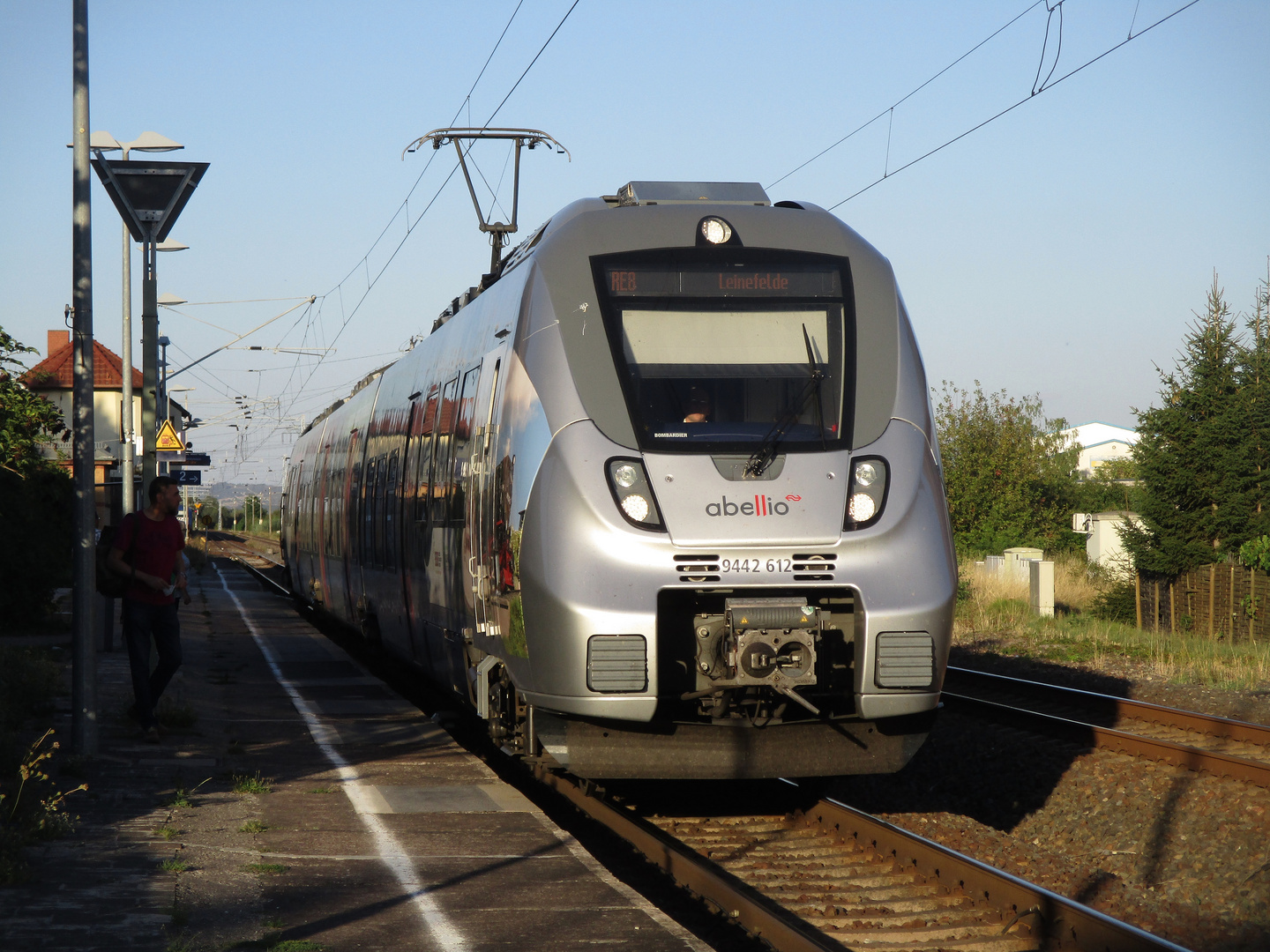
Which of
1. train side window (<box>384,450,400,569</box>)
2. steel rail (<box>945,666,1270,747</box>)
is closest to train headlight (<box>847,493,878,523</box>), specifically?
steel rail (<box>945,666,1270,747</box>)

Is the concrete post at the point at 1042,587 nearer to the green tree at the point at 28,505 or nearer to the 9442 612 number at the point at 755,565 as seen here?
the green tree at the point at 28,505

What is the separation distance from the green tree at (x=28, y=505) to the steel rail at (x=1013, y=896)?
37.4ft

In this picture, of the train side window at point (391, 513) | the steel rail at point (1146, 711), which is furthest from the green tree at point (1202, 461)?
the train side window at point (391, 513)

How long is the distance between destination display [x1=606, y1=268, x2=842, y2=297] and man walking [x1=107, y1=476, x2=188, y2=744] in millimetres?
3999

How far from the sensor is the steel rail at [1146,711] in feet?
37.3

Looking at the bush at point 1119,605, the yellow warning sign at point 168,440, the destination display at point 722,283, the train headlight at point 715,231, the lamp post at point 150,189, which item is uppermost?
the lamp post at point 150,189

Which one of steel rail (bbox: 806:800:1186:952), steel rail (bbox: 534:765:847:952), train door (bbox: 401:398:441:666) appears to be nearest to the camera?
steel rail (bbox: 806:800:1186:952)

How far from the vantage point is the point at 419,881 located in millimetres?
6234

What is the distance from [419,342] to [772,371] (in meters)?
6.53

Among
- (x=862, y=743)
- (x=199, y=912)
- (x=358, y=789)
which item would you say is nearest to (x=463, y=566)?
(x=358, y=789)

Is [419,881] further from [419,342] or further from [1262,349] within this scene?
[1262,349]

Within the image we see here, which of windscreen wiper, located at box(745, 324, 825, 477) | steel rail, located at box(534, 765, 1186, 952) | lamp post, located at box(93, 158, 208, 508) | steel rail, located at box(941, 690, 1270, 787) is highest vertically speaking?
lamp post, located at box(93, 158, 208, 508)

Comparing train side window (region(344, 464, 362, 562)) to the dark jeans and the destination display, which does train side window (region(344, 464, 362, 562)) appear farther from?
the destination display

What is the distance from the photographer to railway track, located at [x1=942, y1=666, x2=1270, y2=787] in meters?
10.1
